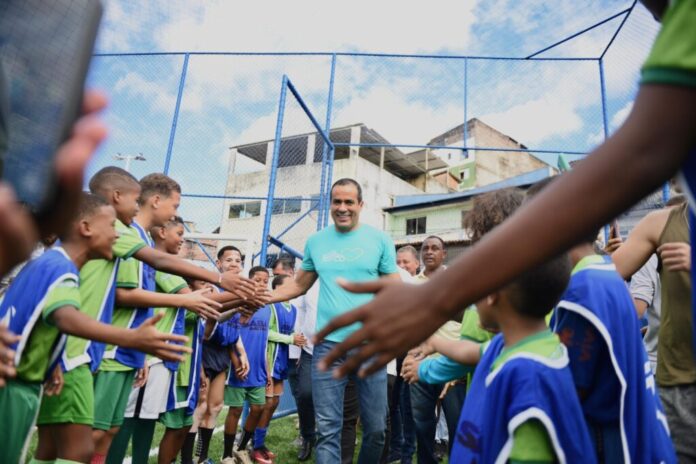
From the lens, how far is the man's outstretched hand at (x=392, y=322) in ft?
2.68

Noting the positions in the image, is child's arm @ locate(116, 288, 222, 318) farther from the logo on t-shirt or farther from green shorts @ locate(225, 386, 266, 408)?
green shorts @ locate(225, 386, 266, 408)

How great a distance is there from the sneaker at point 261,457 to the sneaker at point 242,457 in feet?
0.40

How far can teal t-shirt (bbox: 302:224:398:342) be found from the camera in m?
3.74

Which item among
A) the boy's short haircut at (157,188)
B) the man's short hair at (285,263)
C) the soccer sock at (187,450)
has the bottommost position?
the soccer sock at (187,450)

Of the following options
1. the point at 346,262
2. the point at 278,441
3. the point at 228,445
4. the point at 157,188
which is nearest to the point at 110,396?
the point at 157,188

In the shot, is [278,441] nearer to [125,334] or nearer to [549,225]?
[125,334]

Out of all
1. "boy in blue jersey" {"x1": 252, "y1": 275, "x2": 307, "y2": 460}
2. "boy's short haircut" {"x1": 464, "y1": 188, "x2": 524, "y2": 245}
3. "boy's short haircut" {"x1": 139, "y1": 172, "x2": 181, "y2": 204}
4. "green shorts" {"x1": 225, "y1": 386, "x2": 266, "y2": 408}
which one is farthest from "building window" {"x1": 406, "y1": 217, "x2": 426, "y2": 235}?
"boy's short haircut" {"x1": 464, "y1": 188, "x2": 524, "y2": 245}

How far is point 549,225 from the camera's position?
2.52 feet

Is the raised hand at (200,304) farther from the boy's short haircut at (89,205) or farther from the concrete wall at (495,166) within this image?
the concrete wall at (495,166)

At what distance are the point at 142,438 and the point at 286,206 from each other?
4727mm

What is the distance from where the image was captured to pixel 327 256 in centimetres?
388

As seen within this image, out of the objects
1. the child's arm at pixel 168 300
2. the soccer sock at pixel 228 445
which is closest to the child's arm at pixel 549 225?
the child's arm at pixel 168 300

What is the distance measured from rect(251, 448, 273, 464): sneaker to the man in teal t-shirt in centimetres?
183

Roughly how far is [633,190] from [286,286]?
3.46 m
